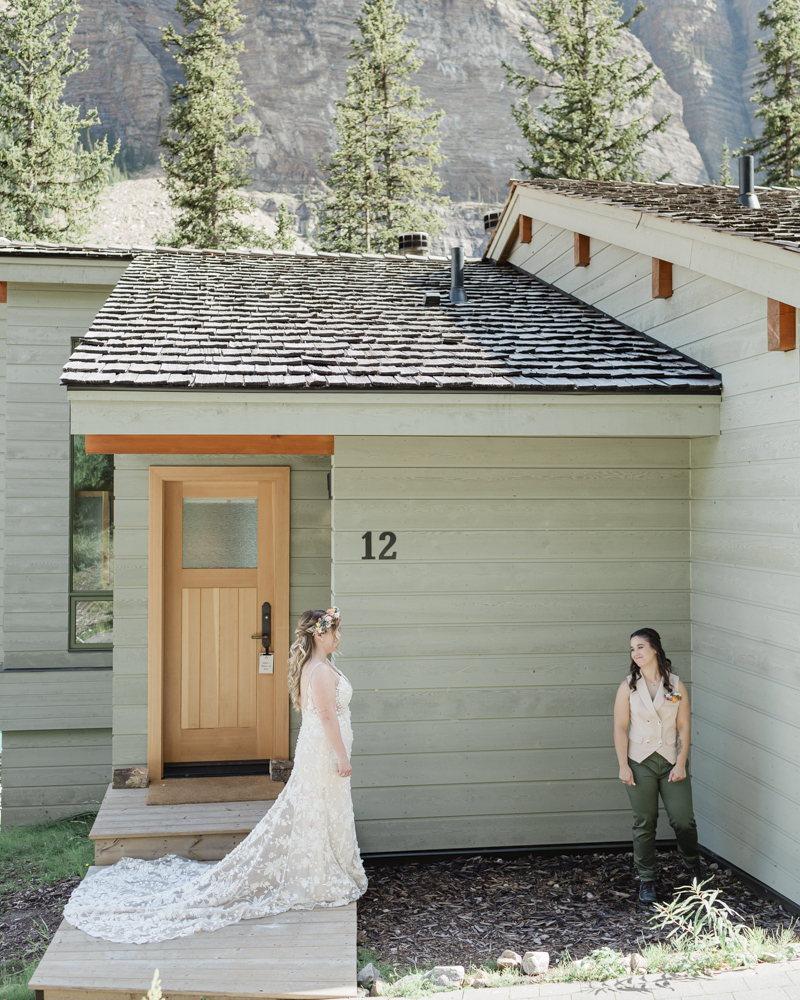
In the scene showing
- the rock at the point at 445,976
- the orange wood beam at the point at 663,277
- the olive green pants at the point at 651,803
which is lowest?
the rock at the point at 445,976

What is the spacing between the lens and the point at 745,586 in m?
5.00

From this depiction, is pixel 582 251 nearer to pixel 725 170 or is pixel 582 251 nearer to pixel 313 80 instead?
pixel 725 170

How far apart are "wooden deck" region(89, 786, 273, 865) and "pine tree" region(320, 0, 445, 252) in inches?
823

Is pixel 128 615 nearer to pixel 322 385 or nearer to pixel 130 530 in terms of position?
pixel 130 530

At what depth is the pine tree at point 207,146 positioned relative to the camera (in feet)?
76.8

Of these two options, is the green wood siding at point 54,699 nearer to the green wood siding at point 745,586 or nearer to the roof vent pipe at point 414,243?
the green wood siding at point 745,586

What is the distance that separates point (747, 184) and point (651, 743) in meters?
4.67

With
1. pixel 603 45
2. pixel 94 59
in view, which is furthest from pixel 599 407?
pixel 94 59

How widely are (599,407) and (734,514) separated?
1.05m

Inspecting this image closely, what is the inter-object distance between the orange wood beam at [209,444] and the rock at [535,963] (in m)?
3.06

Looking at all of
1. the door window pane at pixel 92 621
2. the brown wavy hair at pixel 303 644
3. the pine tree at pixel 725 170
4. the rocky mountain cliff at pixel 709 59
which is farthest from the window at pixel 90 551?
the rocky mountain cliff at pixel 709 59

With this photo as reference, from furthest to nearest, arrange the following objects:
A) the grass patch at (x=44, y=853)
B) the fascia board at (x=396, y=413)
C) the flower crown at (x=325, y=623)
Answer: the grass patch at (x=44, y=853)
the fascia board at (x=396, y=413)
the flower crown at (x=325, y=623)

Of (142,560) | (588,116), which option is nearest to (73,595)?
(142,560)

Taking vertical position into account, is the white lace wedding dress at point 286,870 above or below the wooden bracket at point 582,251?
below
